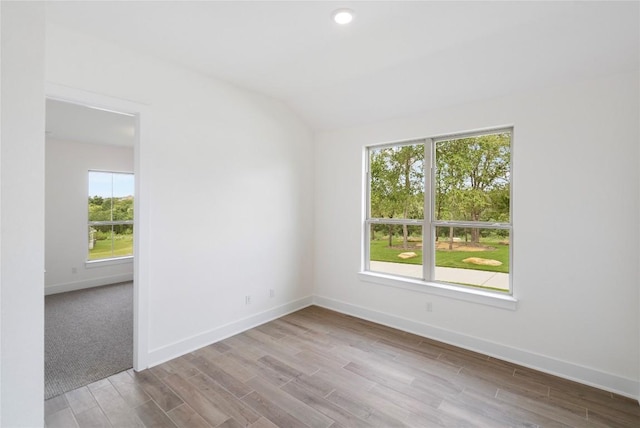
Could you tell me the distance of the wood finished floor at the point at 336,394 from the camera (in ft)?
7.04

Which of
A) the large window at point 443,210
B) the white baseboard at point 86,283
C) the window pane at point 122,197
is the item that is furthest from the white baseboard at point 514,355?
the window pane at point 122,197

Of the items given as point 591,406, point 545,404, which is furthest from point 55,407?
point 591,406

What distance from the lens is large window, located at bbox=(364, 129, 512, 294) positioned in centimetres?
319

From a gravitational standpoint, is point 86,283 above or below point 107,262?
below

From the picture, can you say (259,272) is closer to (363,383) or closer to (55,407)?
(363,383)

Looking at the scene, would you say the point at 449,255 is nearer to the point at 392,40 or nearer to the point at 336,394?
the point at 336,394

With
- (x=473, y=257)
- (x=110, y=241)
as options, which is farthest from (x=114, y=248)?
(x=473, y=257)

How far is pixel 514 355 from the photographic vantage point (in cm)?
293

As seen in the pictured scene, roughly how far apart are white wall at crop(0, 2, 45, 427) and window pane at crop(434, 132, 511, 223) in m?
3.44

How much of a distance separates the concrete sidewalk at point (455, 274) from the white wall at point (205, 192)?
4.00ft

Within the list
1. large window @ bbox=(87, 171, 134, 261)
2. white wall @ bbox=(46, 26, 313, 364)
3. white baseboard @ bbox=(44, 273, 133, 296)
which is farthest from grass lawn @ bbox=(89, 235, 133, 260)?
white wall @ bbox=(46, 26, 313, 364)

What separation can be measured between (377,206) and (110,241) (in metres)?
5.29

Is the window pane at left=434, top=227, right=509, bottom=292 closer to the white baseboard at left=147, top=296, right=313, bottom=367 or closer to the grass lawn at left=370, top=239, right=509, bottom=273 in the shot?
the grass lawn at left=370, top=239, right=509, bottom=273

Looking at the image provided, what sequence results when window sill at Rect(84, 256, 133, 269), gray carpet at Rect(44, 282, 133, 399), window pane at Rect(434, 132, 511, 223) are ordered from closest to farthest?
gray carpet at Rect(44, 282, 133, 399) < window pane at Rect(434, 132, 511, 223) < window sill at Rect(84, 256, 133, 269)
